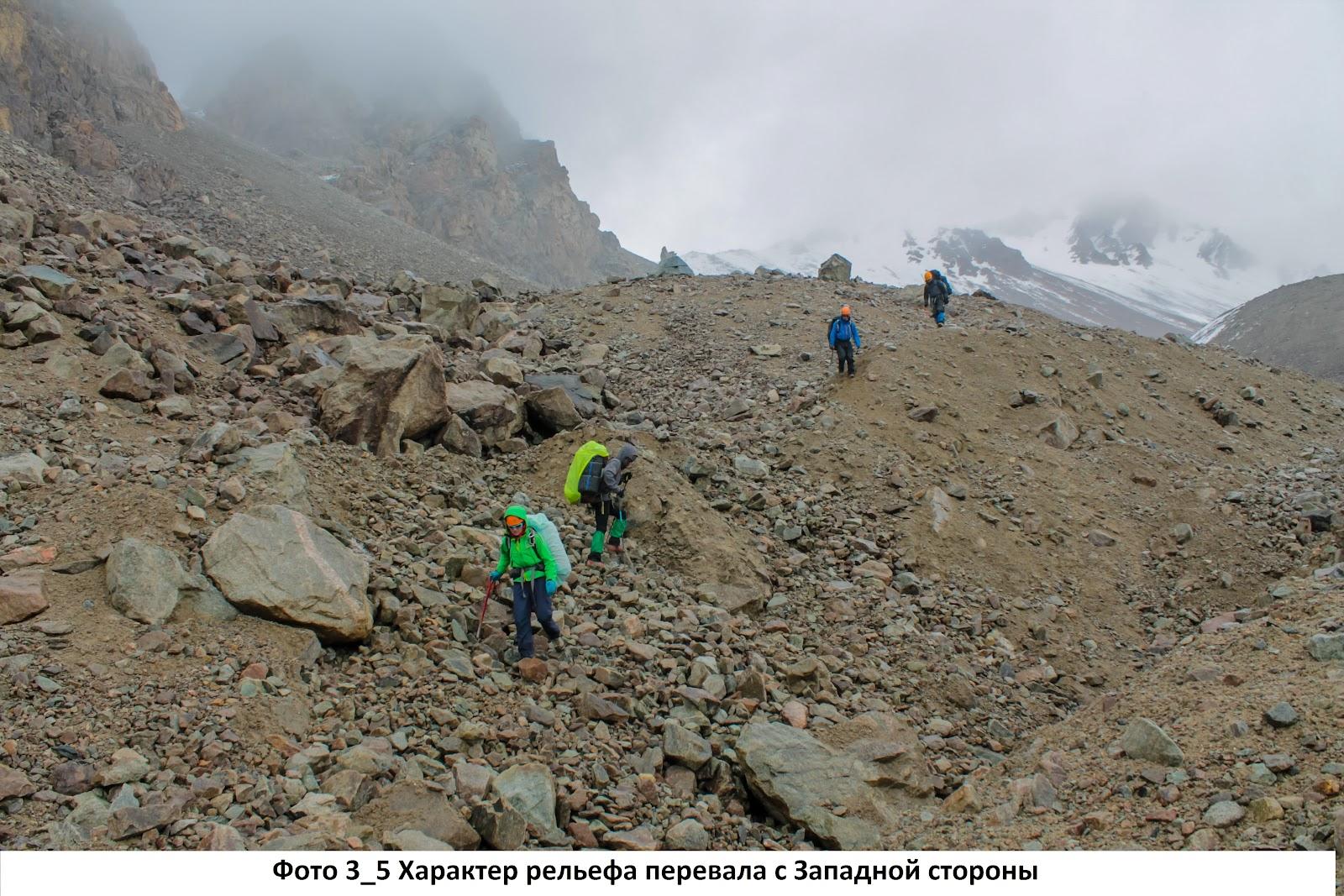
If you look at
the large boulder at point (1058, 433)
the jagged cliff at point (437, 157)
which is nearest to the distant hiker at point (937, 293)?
the large boulder at point (1058, 433)

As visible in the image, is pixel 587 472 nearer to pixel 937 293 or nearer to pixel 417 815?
pixel 417 815

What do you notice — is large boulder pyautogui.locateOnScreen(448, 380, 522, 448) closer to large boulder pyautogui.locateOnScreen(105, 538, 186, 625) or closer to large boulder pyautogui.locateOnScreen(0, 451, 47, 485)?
large boulder pyautogui.locateOnScreen(0, 451, 47, 485)

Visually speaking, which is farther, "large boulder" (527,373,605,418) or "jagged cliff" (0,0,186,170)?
"jagged cliff" (0,0,186,170)

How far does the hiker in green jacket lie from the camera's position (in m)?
7.48

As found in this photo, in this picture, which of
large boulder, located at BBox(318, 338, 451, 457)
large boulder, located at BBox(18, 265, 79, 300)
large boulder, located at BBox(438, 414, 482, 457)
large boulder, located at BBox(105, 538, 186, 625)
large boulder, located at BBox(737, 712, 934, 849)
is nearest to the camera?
large boulder, located at BBox(737, 712, 934, 849)

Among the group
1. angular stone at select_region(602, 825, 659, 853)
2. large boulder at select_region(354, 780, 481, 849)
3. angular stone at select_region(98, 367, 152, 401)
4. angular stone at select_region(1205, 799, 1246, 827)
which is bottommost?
angular stone at select_region(602, 825, 659, 853)

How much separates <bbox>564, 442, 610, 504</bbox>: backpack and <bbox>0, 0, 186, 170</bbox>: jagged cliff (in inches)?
2052

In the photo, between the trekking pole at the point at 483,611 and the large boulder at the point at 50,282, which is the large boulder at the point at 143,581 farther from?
the large boulder at the point at 50,282

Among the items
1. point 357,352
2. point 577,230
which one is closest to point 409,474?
point 357,352

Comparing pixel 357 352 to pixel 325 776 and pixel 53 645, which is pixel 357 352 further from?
pixel 325 776

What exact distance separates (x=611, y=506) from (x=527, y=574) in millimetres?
2327

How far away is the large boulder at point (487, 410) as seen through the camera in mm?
12234

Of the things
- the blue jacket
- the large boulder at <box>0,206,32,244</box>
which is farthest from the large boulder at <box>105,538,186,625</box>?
the blue jacket

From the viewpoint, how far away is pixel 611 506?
9680 millimetres
